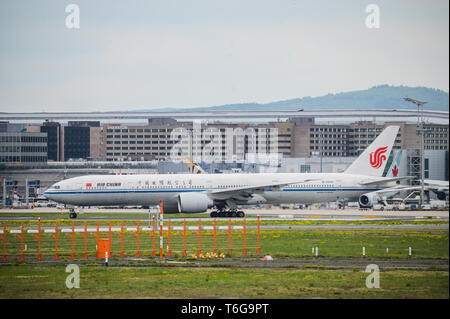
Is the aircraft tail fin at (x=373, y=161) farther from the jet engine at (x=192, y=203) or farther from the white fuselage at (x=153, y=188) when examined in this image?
the jet engine at (x=192, y=203)

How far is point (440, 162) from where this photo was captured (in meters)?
116

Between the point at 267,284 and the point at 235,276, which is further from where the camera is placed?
the point at 235,276

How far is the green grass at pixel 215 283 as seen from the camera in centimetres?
2806

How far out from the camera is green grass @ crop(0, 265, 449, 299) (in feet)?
92.1

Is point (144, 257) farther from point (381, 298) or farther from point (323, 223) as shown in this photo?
point (323, 223)

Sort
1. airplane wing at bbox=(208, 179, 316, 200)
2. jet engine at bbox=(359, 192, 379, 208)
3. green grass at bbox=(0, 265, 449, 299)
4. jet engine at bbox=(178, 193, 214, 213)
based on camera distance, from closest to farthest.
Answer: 1. green grass at bbox=(0, 265, 449, 299)
2. jet engine at bbox=(178, 193, 214, 213)
3. airplane wing at bbox=(208, 179, 316, 200)
4. jet engine at bbox=(359, 192, 379, 208)

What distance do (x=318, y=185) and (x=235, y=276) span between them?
47809mm

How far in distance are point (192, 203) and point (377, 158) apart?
2490cm

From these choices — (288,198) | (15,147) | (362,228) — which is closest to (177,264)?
(362,228)

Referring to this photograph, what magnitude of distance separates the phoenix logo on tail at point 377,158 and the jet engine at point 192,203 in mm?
22191

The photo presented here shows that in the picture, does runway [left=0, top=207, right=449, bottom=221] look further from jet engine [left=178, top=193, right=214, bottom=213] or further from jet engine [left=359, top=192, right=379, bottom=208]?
jet engine [left=359, top=192, right=379, bottom=208]

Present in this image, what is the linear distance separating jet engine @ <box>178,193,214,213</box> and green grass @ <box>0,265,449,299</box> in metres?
38.6

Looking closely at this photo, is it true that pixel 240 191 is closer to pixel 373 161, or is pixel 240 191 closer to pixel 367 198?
pixel 367 198

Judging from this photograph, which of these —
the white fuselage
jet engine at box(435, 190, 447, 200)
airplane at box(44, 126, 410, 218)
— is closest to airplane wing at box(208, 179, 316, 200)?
airplane at box(44, 126, 410, 218)
